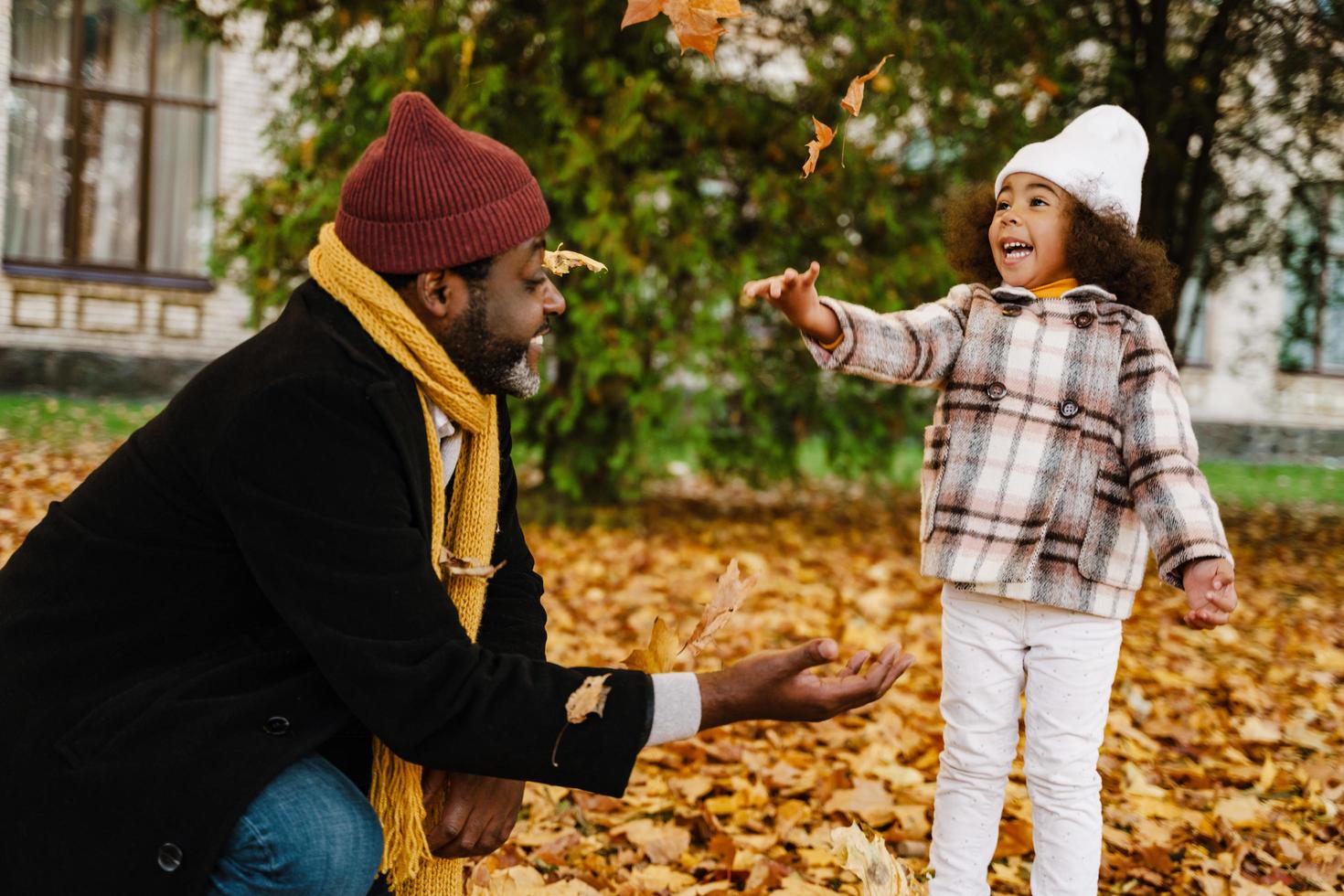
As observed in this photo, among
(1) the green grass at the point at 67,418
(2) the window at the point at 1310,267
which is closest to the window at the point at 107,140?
(1) the green grass at the point at 67,418

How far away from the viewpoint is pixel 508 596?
7.98 feet

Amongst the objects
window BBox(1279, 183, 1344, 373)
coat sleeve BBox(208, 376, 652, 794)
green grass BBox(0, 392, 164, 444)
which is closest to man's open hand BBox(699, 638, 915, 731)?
coat sleeve BBox(208, 376, 652, 794)

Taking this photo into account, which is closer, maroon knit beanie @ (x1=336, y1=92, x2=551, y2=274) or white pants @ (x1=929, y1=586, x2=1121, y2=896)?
maroon knit beanie @ (x1=336, y1=92, x2=551, y2=274)

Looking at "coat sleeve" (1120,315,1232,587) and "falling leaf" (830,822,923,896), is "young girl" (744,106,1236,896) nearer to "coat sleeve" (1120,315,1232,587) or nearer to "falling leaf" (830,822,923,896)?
"coat sleeve" (1120,315,1232,587)

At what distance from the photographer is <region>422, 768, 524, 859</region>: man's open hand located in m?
2.09

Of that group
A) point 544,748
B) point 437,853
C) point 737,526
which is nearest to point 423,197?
point 544,748

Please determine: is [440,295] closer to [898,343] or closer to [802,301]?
Result: [802,301]

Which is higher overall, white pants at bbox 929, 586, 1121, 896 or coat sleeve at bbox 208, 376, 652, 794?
coat sleeve at bbox 208, 376, 652, 794

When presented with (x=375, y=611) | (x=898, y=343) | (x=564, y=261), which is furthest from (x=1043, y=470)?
(x=375, y=611)

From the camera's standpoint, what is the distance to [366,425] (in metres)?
1.84

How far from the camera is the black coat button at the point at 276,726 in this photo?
6.09 ft

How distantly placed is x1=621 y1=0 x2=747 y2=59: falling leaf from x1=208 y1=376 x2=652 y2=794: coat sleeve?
3.46ft

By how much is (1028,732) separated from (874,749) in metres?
1.35

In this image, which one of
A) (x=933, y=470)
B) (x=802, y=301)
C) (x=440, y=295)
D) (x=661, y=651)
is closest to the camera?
(x=440, y=295)
